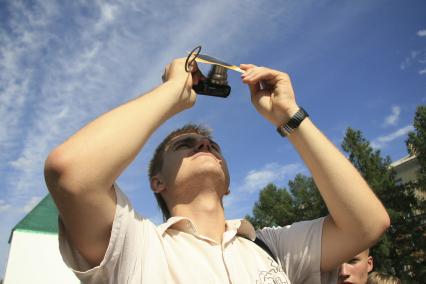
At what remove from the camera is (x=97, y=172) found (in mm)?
1420

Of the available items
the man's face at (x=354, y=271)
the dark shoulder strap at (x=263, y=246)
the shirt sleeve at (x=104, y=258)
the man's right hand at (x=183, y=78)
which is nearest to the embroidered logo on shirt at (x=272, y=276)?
the dark shoulder strap at (x=263, y=246)

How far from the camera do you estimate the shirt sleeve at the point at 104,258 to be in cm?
148

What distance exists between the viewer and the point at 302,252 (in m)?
2.12

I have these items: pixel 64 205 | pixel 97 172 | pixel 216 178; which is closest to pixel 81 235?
pixel 64 205

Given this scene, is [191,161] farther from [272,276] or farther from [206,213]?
[272,276]

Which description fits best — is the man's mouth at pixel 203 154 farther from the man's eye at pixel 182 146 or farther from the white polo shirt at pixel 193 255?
the white polo shirt at pixel 193 255

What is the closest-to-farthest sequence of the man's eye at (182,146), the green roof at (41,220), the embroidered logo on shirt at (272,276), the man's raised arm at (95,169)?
the man's raised arm at (95,169), the embroidered logo on shirt at (272,276), the man's eye at (182,146), the green roof at (41,220)

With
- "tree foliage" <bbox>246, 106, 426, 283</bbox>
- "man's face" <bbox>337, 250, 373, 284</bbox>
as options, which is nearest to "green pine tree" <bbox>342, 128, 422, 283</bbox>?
"tree foliage" <bbox>246, 106, 426, 283</bbox>

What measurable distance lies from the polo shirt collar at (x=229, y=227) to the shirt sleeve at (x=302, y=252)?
20 centimetres

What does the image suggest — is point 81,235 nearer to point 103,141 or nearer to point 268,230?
point 103,141

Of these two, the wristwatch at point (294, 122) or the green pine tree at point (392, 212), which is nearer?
the wristwatch at point (294, 122)

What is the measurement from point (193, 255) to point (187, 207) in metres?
0.53

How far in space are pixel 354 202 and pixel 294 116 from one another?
0.64 metres

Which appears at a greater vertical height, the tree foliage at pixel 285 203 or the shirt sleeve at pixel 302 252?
the tree foliage at pixel 285 203
